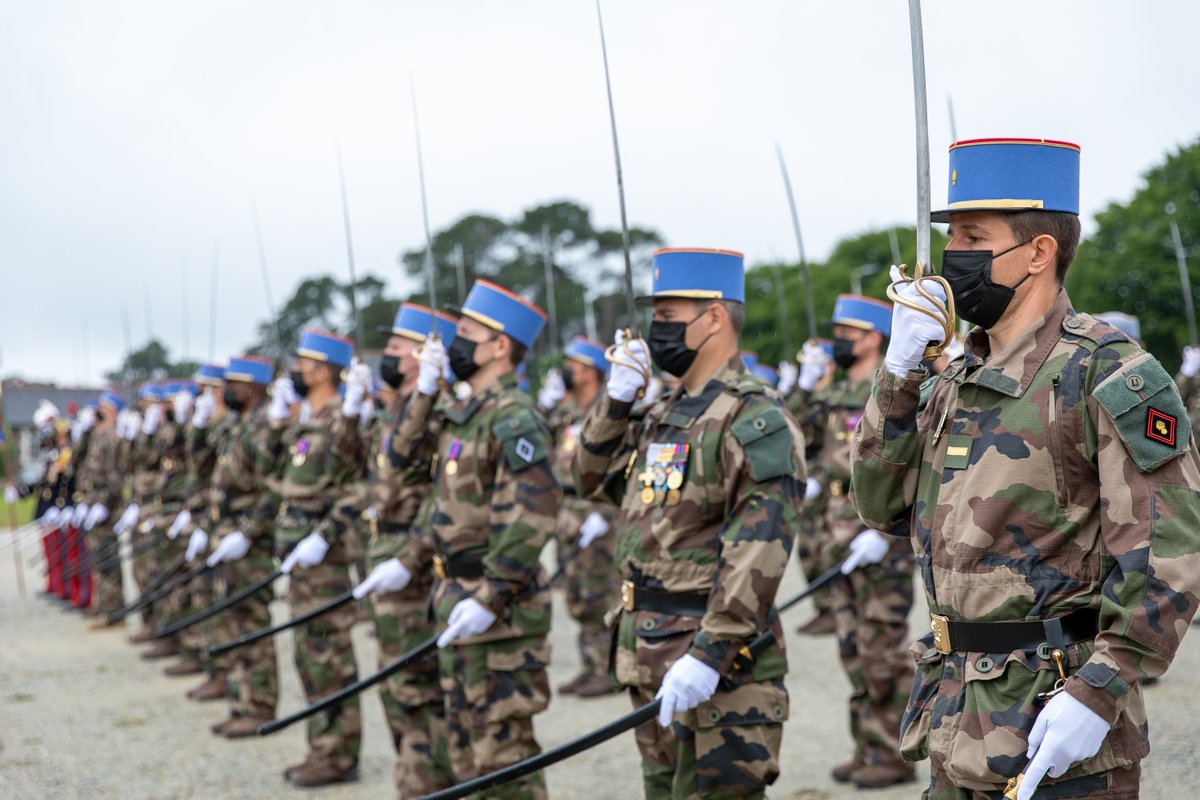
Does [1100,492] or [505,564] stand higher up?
[1100,492]

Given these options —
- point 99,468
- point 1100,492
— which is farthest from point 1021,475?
point 99,468

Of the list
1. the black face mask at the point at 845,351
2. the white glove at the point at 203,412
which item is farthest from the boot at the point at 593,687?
the white glove at the point at 203,412

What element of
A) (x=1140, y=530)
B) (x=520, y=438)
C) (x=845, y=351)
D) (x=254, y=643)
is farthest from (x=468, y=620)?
(x=254, y=643)

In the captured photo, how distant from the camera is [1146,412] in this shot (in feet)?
8.36

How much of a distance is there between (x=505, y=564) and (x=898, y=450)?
95.5 inches

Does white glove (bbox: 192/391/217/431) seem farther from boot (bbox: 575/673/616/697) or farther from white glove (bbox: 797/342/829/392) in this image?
white glove (bbox: 797/342/829/392)

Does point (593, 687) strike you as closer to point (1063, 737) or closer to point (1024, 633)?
point (1024, 633)

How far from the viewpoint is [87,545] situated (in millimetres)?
14594

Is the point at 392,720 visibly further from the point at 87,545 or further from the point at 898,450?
the point at 87,545

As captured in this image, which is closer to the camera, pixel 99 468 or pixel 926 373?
pixel 926 373

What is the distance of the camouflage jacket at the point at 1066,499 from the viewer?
8.09 feet

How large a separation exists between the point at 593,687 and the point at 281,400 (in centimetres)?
312

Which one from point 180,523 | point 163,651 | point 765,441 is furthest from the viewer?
point 163,651

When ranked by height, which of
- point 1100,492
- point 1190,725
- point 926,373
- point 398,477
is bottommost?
point 1190,725
